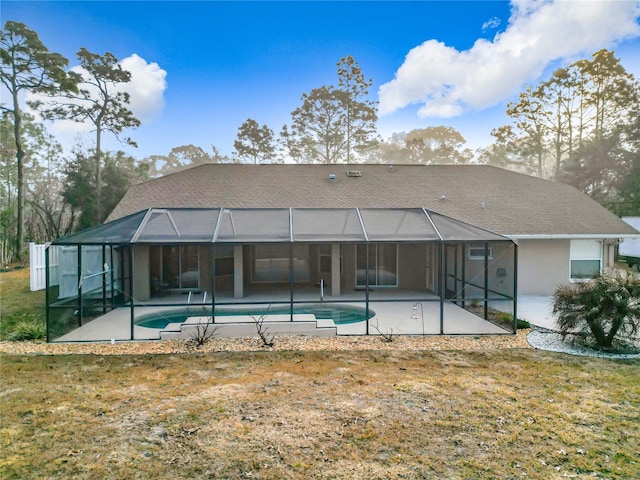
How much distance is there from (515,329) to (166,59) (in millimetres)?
22053

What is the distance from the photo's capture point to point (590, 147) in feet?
90.8

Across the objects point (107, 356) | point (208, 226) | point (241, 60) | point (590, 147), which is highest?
point (241, 60)

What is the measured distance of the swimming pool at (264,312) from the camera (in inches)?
391

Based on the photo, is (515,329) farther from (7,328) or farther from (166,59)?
(166,59)

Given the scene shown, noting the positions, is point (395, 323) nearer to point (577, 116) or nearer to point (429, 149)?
point (577, 116)

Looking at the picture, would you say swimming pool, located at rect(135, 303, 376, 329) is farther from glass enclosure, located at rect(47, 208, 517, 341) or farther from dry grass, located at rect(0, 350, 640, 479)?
dry grass, located at rect(0, 350, 640, 479)

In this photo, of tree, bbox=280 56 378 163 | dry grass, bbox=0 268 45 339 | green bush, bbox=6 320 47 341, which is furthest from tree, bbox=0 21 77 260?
tree, bbox=280 56 378 163

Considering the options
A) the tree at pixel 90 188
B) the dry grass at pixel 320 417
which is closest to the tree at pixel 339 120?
the tree at pixel 90 188

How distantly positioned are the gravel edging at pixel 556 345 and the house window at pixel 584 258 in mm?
5435

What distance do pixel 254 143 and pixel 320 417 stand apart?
3284cm

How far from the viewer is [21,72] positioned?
72.1 ft

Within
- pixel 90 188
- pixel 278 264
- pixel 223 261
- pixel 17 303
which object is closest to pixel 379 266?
pixel 278 264

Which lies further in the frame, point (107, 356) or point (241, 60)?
point (241, 60)

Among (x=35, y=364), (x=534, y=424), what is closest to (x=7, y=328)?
(x=35, y=364)
